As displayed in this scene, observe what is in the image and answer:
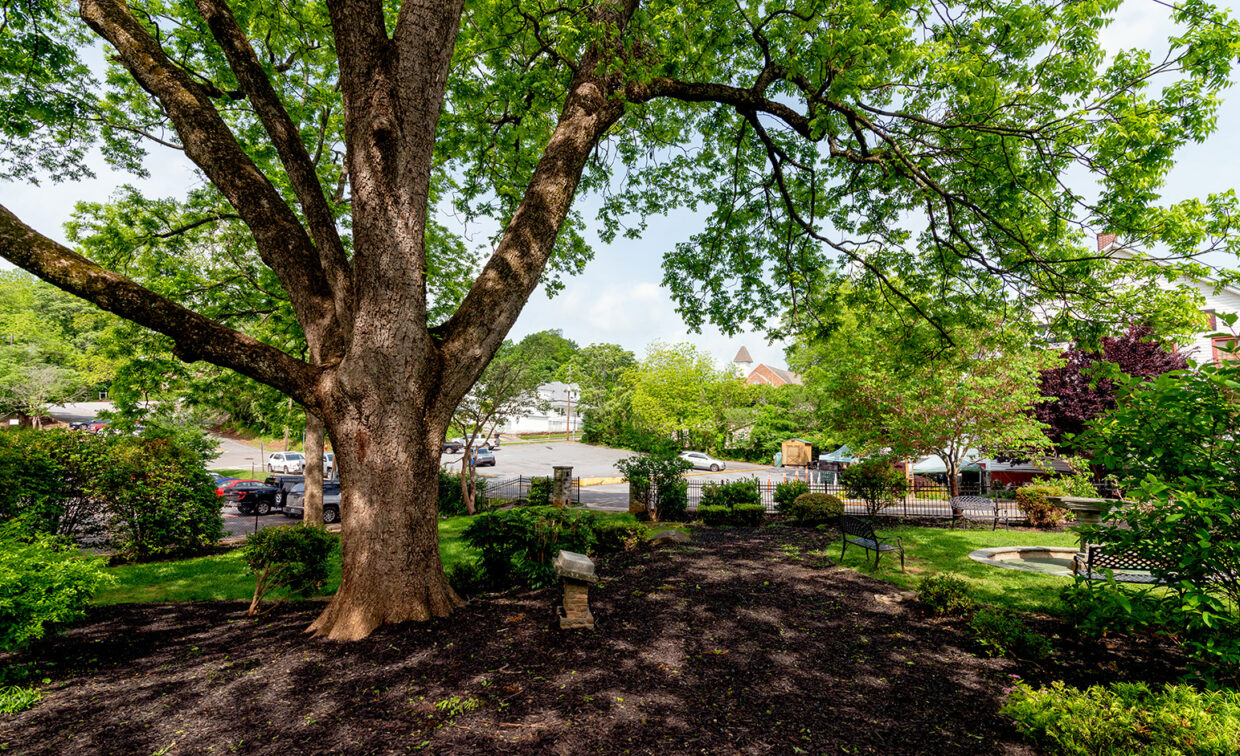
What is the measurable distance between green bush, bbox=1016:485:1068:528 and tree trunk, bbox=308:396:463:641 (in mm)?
15596

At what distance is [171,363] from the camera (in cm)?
1045

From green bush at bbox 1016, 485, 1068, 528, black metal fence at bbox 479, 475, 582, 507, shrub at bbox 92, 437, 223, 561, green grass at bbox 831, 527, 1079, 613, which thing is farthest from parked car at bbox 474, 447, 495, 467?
green bush at bbox 1016, 485, 1068, 528

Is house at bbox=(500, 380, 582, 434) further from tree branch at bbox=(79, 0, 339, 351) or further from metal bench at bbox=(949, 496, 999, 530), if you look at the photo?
tree branch at bbox=(79, 0, 339, 351)

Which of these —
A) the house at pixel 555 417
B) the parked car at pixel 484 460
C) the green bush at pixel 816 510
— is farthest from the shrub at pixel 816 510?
the house at pixel 555 417

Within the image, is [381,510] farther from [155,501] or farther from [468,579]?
[155,501]

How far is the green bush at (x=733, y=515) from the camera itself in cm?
1342

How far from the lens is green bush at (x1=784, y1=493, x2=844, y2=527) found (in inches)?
525

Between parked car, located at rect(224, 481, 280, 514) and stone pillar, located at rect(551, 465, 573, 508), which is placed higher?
stone pillar, located at rect(551, 465, 573, 508)

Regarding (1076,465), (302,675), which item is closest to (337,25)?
(302,675)

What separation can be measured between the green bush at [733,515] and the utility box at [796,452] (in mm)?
23966

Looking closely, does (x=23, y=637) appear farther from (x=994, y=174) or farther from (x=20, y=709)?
(x=994, y=174)

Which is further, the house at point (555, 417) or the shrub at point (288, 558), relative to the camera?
the house at point (555, 417)

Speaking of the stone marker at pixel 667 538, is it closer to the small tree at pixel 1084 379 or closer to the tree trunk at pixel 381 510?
the tree trunk at pixel 381 510

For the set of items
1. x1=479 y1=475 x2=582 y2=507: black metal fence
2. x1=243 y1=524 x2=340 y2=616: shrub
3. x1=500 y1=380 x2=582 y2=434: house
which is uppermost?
x1=500 y1=380 x2=582 y2=434: house
